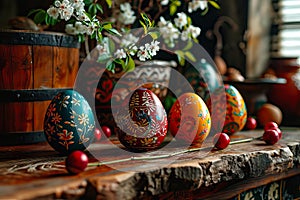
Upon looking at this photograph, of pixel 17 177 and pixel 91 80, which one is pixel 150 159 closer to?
pixel 17 177

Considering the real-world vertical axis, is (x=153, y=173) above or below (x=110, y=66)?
below

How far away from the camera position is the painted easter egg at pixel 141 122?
4.32 feet

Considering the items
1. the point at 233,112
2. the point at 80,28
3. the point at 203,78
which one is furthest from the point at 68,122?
the point at 203,78

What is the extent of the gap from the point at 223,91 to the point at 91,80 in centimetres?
48

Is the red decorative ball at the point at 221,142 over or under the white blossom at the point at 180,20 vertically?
under

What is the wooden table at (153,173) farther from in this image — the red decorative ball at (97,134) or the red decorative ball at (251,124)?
the red decorative ball at (251,124)

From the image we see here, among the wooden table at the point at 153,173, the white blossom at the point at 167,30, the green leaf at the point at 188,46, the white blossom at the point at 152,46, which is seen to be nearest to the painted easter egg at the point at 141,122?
the wooden table at the point at 153,173

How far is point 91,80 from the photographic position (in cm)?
170

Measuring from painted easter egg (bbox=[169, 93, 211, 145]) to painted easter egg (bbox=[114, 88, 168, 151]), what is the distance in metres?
0.10

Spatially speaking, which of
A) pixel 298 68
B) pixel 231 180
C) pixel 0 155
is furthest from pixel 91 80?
pixel 298 68

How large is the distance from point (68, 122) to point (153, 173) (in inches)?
11.1

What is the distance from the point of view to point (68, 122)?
1.25 metres

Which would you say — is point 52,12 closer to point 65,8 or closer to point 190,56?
point 65,8

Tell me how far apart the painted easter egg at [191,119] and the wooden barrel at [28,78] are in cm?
42
